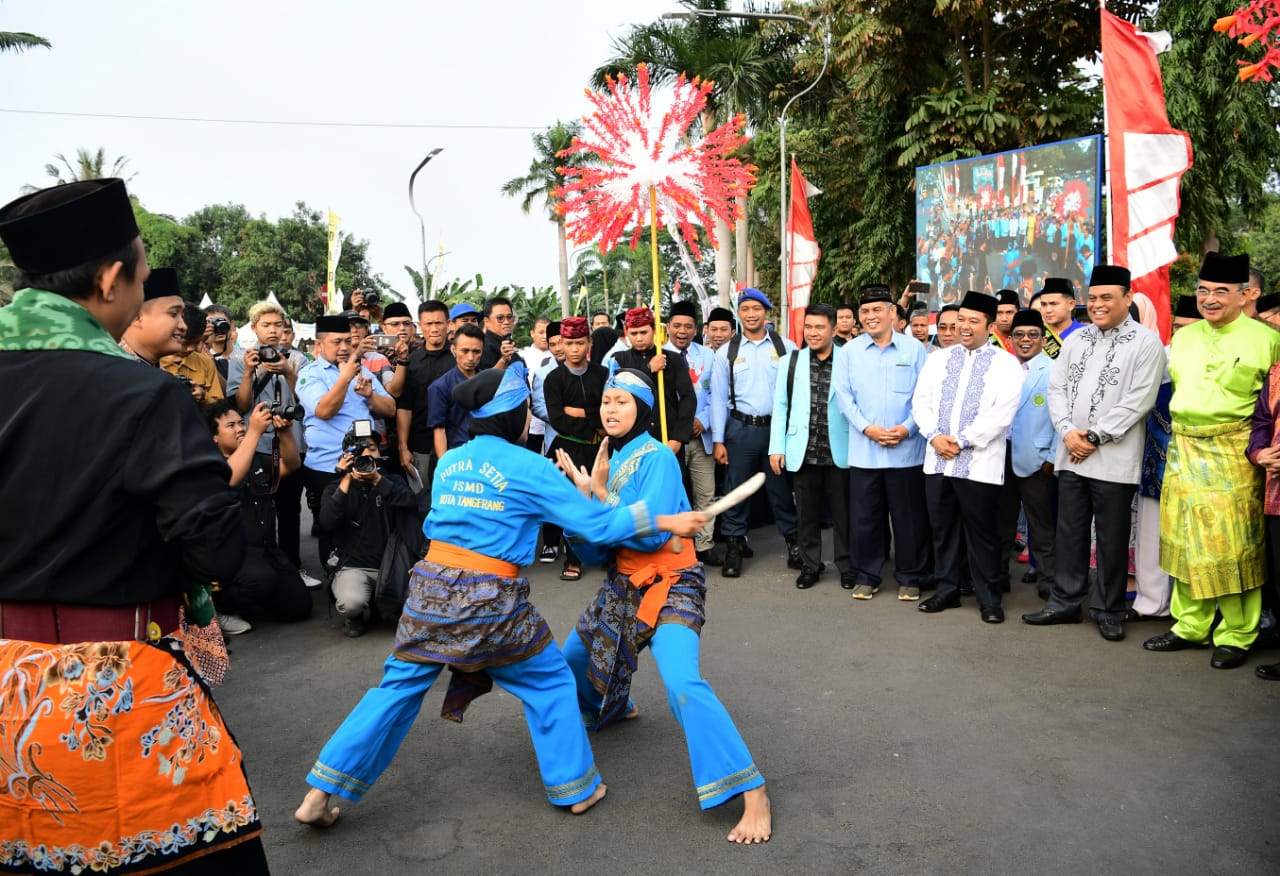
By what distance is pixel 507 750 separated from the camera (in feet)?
14.5

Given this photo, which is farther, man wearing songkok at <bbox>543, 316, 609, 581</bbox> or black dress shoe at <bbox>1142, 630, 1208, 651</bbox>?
man wearing songkok at <bbox>543, 316, 609, 581</bbox>

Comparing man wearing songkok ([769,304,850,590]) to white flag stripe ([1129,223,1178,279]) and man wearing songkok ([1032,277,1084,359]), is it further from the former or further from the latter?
white flag stripe ([1129,223,1178,279])

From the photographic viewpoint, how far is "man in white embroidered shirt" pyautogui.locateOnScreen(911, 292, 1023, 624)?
20.5 ft

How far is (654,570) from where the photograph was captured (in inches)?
157

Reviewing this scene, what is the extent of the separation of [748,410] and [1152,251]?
330 cm

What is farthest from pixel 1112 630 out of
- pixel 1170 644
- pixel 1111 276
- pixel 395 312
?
pixel 395 312

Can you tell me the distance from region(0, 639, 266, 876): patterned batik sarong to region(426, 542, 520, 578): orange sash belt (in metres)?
1.62

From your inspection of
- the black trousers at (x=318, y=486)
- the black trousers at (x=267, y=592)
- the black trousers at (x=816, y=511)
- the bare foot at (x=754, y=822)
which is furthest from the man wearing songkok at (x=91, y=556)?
the black trousers at (x=816, y=511)

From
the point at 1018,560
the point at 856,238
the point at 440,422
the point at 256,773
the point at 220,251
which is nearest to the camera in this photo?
the point at 256,773

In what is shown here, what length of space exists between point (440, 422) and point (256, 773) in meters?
3.63

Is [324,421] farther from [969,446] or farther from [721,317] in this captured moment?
[969,446]

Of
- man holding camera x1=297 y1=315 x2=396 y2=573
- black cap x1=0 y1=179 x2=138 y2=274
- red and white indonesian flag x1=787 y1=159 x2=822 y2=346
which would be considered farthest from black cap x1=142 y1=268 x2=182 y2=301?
red and white indonesian flag x1=787 y1=159 x2=822 y2=346

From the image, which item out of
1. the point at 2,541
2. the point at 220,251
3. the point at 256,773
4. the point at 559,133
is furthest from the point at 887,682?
the point at 220,251

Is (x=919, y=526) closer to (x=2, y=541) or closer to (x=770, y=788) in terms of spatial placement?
(x=770, y=788)
